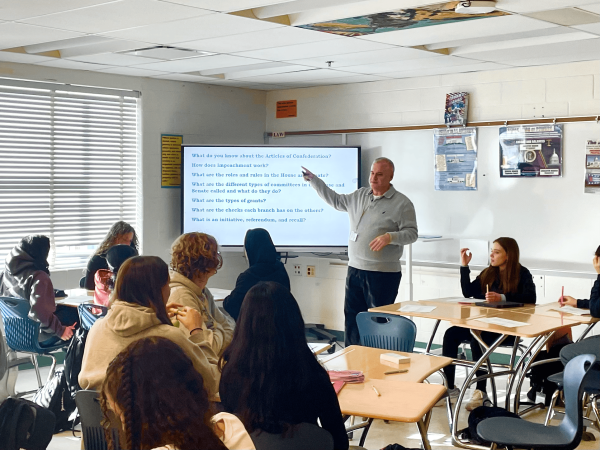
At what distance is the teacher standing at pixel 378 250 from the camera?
17.5ft

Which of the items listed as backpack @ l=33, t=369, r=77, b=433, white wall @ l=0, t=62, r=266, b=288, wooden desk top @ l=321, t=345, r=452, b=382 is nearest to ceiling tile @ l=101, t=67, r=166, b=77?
white wall @ l=0, t=62, r=266, b=288

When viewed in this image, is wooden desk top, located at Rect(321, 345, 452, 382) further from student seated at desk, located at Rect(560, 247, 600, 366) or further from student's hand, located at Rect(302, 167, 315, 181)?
student's hand, located at Rect(302, 167, 315, 181)

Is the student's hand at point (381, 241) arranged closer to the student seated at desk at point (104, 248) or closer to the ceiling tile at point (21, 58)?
the student seated at desk at point (104, 248)

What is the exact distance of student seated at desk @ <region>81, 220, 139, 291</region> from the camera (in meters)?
5.56

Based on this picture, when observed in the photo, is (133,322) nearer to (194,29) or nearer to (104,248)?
(194,29)

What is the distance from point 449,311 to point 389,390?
1801 mm

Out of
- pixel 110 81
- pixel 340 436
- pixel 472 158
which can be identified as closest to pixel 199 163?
pixel 110 81

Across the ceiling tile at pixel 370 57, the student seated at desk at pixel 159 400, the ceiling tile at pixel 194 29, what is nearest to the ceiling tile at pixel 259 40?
the ceiling tile at pixel 194 29

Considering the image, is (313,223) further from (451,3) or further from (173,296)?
(173,296)

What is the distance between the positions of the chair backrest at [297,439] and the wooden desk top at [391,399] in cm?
29

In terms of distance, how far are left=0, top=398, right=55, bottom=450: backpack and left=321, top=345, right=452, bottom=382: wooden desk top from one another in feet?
3.62

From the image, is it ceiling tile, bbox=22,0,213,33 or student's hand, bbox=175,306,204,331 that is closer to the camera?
student's hand, bbox=175,306,204,331

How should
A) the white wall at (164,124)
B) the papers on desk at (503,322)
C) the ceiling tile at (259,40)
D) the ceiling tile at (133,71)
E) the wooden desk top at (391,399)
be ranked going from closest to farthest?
the wooden desk top at (391,399)
the papers on desk at (503,322)
the ceiling tile at (259,40)
the ceiling tile at (133,71)
the white wall at (164,124)

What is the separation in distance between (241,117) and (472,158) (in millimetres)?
2470
